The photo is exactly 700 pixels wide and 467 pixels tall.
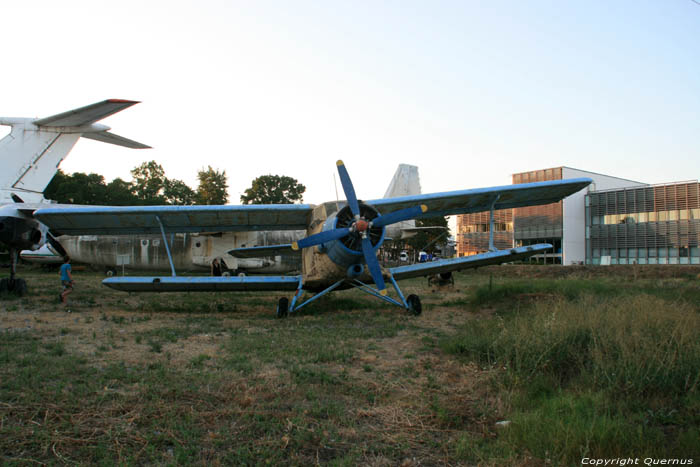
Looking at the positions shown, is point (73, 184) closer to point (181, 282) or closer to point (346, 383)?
point (181, 282)

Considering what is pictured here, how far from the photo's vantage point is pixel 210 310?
40.8 feet

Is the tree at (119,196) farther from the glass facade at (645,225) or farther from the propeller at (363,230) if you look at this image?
the glass facade at (645,225)

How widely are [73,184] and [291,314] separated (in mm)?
58288

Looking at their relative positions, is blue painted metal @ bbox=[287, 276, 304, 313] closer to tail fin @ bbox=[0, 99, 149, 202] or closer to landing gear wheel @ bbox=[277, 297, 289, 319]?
landing gear wheel @ bbox=[277, 297, 289, 319]

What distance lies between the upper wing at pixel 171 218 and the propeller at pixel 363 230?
239cm

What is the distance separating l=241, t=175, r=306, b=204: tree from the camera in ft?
233

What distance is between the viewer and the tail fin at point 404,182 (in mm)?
23906

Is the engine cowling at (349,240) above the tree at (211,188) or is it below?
below

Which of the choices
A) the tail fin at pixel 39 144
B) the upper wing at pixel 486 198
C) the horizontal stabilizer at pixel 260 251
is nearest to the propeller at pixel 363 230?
the upper wing at pixel 486 198

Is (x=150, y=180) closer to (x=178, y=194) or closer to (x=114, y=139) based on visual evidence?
(x=178, y=194)

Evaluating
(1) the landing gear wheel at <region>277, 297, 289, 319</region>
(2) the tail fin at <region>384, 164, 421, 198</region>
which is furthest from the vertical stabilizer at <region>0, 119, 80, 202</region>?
(2) the tail fin at <region>384, 164, 421, 198</region>

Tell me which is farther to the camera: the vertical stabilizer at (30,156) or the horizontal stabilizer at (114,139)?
the horizontal stabilizer at (114,139)

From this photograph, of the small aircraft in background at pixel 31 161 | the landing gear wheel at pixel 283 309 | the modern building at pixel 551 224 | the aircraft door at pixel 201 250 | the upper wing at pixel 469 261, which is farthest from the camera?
the modern building at pixel 551 224

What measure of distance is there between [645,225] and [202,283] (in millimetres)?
52057
